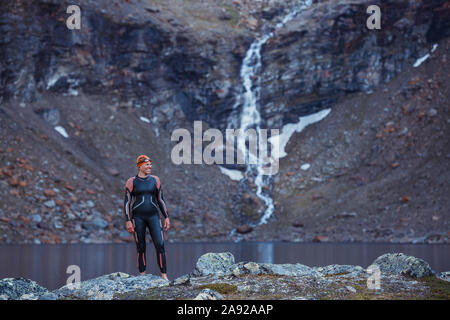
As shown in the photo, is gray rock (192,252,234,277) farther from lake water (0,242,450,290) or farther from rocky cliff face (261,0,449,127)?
rocky cliff face (261,0,449,127)

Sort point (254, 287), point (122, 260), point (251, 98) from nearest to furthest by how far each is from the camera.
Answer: point (254, 287), point (122, 260), point (251, 98)

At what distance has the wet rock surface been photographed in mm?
8633

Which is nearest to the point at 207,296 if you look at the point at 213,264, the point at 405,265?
the point at 213,264

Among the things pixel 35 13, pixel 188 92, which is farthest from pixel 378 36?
pixel 35 13

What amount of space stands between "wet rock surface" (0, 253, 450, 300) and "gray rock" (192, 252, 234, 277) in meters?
0.21

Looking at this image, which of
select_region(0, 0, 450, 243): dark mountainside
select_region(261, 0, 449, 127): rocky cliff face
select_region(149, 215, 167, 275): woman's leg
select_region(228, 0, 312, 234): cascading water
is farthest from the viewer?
select_region(261, 0, 449, 127): rocky cliff face

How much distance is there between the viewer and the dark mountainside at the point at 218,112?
1793 inches

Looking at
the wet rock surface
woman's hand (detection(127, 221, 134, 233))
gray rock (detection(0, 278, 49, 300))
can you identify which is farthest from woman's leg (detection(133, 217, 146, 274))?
gray rock (detection(0, 278, 49, 300))

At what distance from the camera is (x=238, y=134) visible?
219 feet

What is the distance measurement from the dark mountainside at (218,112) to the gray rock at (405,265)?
30.0 metres

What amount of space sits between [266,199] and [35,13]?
103ft

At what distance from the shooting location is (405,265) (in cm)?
1133

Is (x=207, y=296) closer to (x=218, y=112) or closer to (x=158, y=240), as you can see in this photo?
(x=158, y=240)

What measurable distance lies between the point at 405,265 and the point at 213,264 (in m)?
4.02
